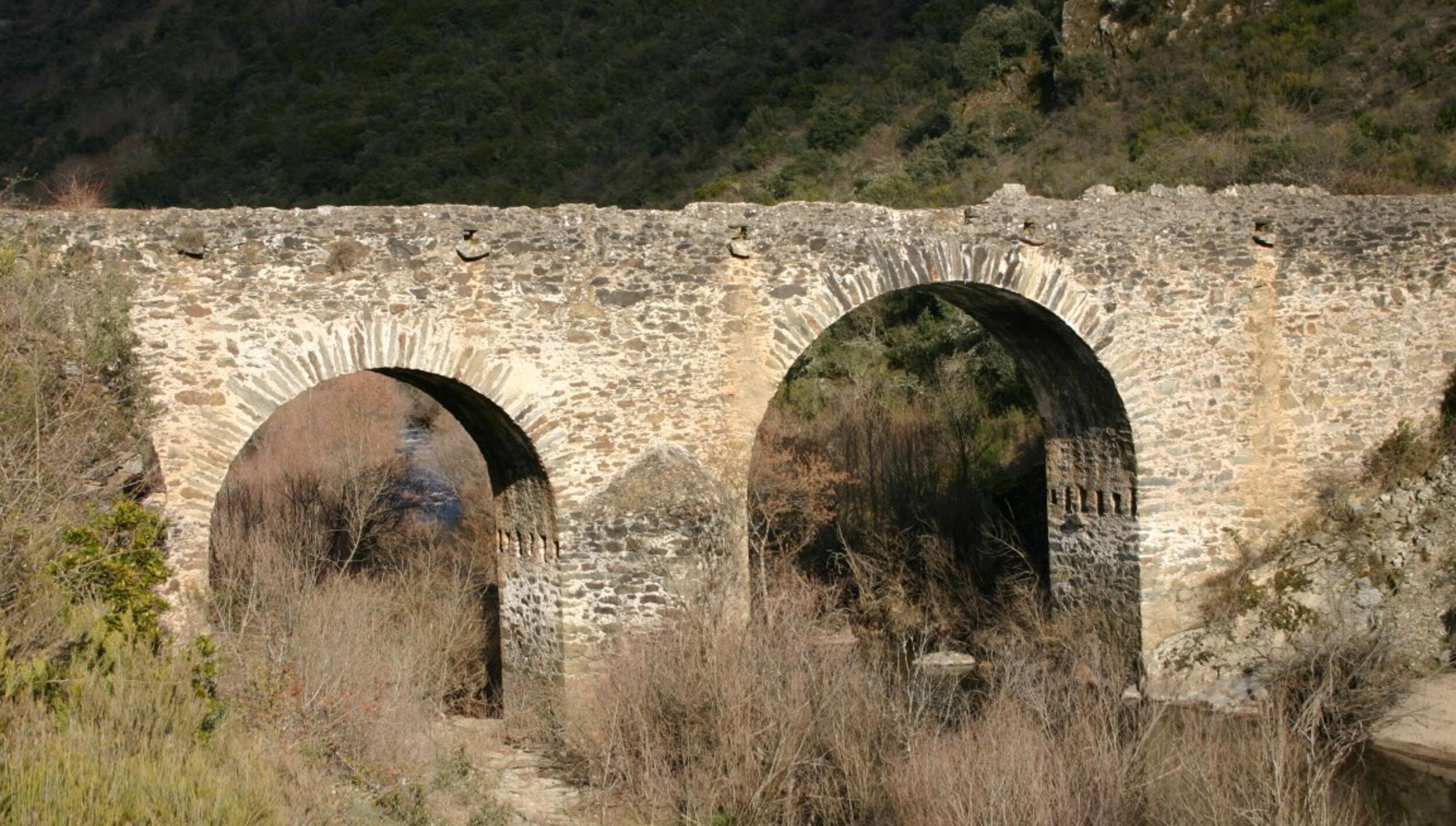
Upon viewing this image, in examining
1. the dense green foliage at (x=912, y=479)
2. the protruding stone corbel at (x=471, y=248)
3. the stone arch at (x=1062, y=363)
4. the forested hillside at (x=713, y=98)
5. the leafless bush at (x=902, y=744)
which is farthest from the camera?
the forested hillside at (x=713, y=98)

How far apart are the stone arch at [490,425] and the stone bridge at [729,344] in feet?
0.07

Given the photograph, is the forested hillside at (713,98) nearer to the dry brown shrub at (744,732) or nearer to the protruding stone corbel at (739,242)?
the protruding stone corbel at (739,242)

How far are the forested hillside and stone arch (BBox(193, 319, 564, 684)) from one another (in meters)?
10.5

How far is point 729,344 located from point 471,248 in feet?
6.08

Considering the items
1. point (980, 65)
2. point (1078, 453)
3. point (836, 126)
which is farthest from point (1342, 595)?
point (980, 65)

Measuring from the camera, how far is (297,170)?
24.9 metres

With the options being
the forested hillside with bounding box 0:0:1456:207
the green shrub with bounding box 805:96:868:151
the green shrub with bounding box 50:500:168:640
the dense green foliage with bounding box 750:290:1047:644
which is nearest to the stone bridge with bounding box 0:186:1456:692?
the green shrub with bounding box 50:500:168:640

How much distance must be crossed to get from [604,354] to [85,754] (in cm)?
426

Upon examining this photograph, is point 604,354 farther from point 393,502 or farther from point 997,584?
point 393,502

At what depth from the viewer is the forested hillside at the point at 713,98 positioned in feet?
65.7

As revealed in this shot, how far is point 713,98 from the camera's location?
89.5ft

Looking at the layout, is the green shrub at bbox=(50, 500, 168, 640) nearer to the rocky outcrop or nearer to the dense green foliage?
the dense green foliage

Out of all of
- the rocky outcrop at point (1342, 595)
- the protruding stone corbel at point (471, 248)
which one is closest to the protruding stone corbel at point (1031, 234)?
the rocky outcrop at point (1342, 595)

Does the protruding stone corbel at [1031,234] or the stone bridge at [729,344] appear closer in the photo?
the stone bridge at [729,344]
